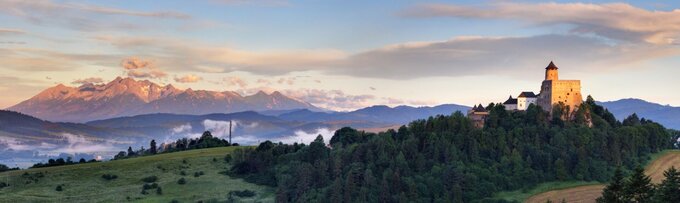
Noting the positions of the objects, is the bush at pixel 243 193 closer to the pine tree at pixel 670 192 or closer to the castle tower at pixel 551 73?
the castle tower at pixel 551 73

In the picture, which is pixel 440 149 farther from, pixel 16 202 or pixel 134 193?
pixel 16 202

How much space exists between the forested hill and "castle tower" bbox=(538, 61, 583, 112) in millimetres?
3285

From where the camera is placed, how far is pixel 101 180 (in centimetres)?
17125

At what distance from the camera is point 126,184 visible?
6634 inches

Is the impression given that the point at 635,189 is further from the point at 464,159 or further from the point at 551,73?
the point at 551,73

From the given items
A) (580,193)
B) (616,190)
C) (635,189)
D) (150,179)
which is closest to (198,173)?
(150,179)

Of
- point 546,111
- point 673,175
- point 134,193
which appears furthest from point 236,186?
point 673,175

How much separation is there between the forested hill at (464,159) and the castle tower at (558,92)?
329 centimetres

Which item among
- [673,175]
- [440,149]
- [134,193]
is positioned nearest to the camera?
[673,175]

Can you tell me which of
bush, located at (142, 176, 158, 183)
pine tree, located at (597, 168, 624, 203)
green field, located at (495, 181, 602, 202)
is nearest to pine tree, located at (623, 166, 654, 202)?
pine tree, located at (597, 168, 624, 203)

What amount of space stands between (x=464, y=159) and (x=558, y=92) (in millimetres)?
38017

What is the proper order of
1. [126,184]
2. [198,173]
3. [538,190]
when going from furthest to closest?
1. [198,173]
2. [126,184]
3. [538,190]

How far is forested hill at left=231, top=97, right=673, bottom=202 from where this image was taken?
497ft

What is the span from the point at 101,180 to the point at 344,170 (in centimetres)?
6025
